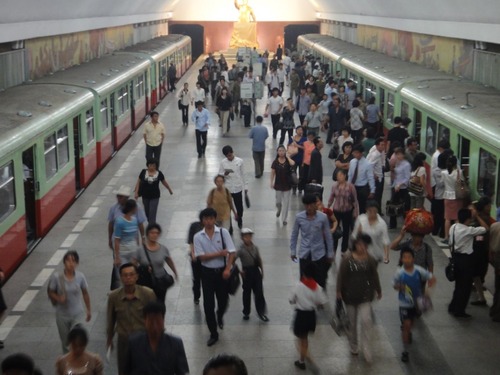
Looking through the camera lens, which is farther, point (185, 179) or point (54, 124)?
point (185, 179)

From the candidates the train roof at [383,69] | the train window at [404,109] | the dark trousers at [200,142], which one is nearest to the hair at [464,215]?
the train window at [404,109]

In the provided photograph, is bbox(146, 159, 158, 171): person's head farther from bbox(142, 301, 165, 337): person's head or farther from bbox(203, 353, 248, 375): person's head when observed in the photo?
bbox(203, 353, 248, 375): person's head

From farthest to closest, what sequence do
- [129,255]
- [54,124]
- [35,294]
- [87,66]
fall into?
1. [87,66]
2. [54,124]
3. [35,294]
4. [129,255]

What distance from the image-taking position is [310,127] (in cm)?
2059

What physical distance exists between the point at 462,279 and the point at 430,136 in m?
7.33

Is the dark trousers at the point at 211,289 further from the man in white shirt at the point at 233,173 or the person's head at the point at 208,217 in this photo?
the man in white shirt at the point at 233,173

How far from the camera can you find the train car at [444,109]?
13234 millimetres

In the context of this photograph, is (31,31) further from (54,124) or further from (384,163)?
(384,163)

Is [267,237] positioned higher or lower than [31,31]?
lower

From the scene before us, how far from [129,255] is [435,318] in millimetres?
3688

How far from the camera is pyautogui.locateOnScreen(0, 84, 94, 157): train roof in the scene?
12.7m

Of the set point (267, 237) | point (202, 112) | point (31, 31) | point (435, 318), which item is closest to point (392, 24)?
point (202, 112)

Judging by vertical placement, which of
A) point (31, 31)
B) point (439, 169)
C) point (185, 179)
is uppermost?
point (31, 31)

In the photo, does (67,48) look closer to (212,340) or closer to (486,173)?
(486,173)
